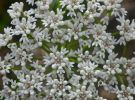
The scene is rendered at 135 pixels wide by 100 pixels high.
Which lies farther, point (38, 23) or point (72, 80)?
point (38, 23)

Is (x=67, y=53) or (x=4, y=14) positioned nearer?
(x=67, y=53)

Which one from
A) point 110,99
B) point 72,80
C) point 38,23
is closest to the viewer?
point 72,80

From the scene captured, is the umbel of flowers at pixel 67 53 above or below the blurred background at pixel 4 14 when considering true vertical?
below

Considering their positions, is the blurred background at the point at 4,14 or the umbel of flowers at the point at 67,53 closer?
the umbel of flowers at the point at 67,53

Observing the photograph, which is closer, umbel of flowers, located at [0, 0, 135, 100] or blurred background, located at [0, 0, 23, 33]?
umbel of flowers, located at [0, 0, 135, 100]

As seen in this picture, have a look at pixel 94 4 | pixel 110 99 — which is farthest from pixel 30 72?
pixel 110 99

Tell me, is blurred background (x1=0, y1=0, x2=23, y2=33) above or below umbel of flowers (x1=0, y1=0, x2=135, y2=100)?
above

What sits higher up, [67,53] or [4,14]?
[4,14]

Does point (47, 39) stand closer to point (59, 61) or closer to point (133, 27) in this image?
point (59, 61)
